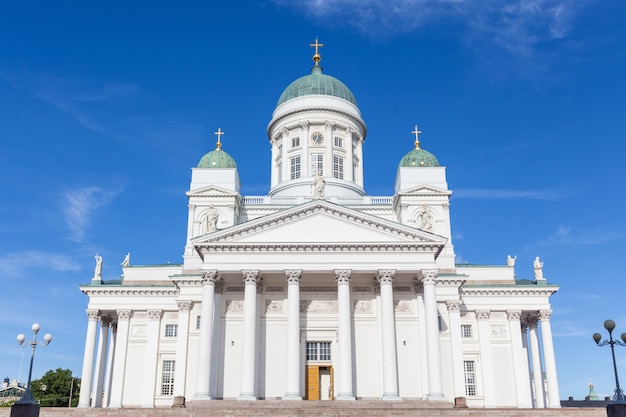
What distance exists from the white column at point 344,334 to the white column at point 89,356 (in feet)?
65.3

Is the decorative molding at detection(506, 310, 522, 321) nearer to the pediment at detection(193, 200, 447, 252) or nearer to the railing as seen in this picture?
the railing

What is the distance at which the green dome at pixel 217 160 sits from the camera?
50.5 meters

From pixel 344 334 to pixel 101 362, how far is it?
75.6 feet

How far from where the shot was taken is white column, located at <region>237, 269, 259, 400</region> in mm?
33469

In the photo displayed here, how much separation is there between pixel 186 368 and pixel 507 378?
925 inches

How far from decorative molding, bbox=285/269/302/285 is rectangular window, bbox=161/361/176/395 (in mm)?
14124

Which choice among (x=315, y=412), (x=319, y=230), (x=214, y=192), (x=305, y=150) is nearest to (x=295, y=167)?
(x=305, y=150)

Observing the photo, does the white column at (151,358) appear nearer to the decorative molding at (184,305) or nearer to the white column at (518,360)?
the decorative molding at (184,305)

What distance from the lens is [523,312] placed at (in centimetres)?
4669

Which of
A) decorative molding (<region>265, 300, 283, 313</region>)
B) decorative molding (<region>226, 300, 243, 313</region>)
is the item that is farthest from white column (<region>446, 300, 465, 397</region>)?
decorative molding (<region>226, 300, 243, 313</region>)

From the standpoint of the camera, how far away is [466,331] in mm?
45438

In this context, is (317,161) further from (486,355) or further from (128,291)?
(486,355)

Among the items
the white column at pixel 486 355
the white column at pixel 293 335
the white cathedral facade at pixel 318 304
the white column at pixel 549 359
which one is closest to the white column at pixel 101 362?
the white cathedral facade at pixel 318 304

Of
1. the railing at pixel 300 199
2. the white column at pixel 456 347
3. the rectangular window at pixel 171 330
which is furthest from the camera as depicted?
the railing at pixel 300 199
